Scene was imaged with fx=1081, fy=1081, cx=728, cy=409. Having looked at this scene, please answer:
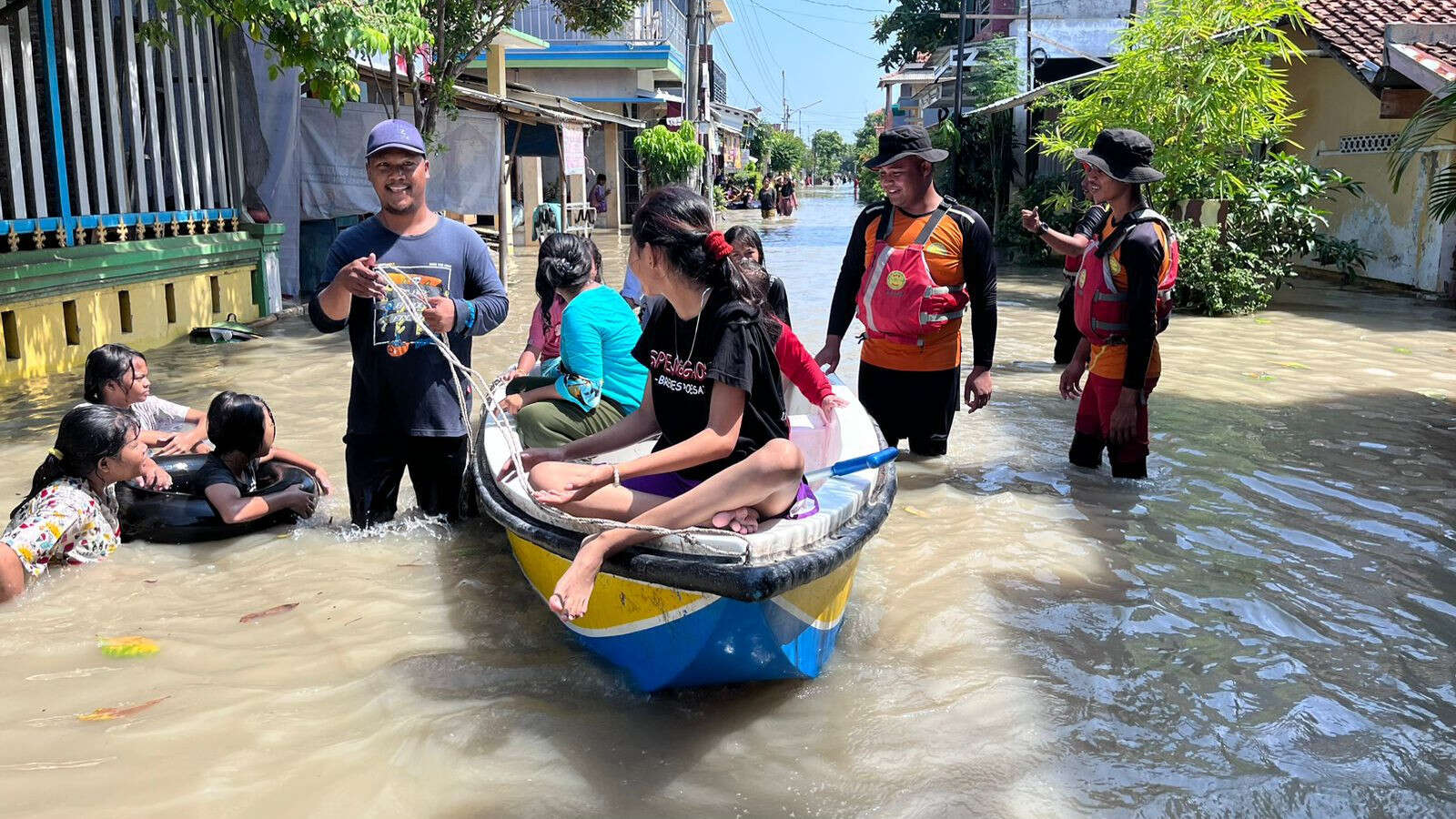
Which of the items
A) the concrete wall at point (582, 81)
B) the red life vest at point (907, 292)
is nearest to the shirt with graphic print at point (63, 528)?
the red life vest at point (907, 292)

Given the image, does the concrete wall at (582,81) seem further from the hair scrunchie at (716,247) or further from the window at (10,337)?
the hair scrunchie at (716,247)

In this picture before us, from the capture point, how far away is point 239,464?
5.05 metres

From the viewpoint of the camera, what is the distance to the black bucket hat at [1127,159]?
16.1 ft

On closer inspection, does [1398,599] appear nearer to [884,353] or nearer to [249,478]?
[884,353]

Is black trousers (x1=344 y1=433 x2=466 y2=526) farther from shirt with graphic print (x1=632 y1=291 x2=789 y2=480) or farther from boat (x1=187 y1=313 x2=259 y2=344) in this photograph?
boat (x1=187 y1=313 x2=259 y2=344)

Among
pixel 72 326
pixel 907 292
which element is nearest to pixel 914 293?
pixel 907 292

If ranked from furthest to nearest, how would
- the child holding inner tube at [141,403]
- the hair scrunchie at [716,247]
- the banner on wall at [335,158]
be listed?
1. the banner on wall at [335,158]
2. the child holding inner tube at [141,403]
3. the hair scrunchie at [716,247]

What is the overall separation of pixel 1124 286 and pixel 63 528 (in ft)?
15.4

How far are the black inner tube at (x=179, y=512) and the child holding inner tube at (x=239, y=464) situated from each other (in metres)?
0.05

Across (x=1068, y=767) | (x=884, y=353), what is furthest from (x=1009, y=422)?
(x=1068, y=767)

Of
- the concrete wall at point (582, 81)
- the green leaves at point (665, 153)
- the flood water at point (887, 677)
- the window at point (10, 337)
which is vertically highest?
the concrete wall at point (582, 81)

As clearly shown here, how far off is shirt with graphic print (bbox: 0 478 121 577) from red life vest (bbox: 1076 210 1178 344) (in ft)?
14.8

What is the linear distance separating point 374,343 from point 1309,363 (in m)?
8.49

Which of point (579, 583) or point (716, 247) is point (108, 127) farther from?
point (579, 583)
